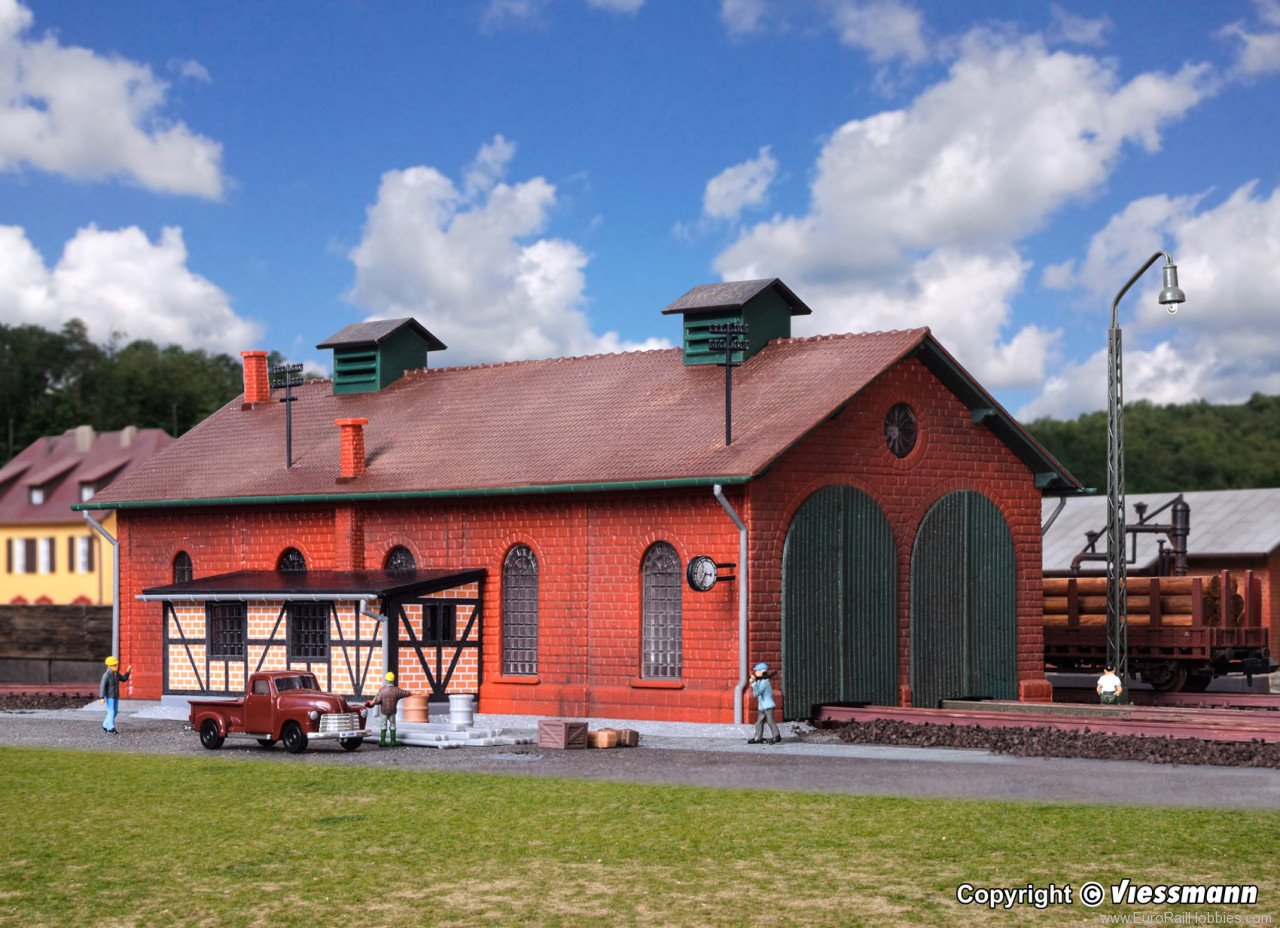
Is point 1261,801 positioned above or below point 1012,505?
below

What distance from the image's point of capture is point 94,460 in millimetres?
83625

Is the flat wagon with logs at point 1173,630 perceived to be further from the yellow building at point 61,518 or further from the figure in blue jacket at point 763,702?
the yellow building at point 61,518

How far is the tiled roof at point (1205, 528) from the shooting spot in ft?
175

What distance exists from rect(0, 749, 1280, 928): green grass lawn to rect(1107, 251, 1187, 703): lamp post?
12.1 m

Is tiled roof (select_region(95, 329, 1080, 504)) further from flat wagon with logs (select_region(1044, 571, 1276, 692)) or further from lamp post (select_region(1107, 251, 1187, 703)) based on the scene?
flat wagon with logs (select_region(1044, 571, 1276, 692))

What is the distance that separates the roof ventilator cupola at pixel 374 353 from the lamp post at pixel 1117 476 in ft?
56.1

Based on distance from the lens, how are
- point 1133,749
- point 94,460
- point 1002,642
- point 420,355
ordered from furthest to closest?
1. point 94,460
2. point 420,355
3. point 1002,642
4. point 1133,749

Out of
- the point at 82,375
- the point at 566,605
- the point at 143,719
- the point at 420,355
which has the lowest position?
the point at 143,719

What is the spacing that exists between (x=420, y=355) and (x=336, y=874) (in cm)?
2727

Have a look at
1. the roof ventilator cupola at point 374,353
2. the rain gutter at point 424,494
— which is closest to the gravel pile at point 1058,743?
the rain gutter at point 424,494

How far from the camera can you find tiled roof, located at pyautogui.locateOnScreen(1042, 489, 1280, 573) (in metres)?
53.4

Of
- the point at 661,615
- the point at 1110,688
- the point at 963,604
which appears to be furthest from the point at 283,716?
the point at 1110,688

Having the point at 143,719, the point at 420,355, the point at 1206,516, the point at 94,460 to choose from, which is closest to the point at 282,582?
the point at 143,719

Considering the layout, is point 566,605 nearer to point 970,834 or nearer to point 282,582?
point 282,582
